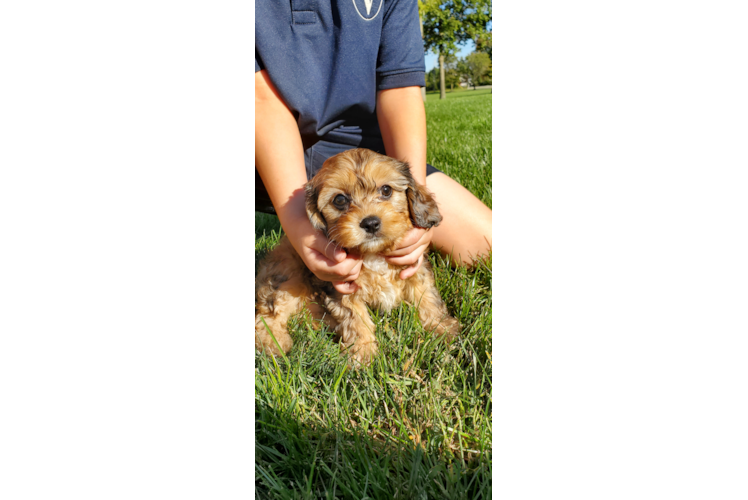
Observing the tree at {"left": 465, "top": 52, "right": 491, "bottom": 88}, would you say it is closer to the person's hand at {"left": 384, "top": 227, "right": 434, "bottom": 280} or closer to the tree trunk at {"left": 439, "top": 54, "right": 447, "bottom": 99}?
the tree trunk at {"left": 439, "top": 54, "right": 447, "bottom": 99}

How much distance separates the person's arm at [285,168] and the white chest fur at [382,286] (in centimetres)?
6

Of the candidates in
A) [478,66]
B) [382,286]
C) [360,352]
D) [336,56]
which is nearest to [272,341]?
[360,352]

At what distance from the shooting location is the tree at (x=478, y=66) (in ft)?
5.09

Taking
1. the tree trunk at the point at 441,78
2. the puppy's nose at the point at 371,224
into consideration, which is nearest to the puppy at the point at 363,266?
the puppy's nose at the point at 371,224

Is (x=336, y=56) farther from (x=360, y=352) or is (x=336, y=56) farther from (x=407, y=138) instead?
(x=360, y=352)

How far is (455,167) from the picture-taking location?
5.68ft

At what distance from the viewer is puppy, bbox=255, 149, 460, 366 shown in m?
1.61

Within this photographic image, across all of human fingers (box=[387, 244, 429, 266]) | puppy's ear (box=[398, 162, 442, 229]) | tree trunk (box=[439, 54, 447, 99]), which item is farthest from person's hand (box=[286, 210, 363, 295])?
tree trunk (box=[439, 54, 447, 99])

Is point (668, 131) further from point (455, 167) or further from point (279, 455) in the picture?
point (279, 455)

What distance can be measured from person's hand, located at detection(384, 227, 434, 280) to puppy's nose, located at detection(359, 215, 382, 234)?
0.13m
